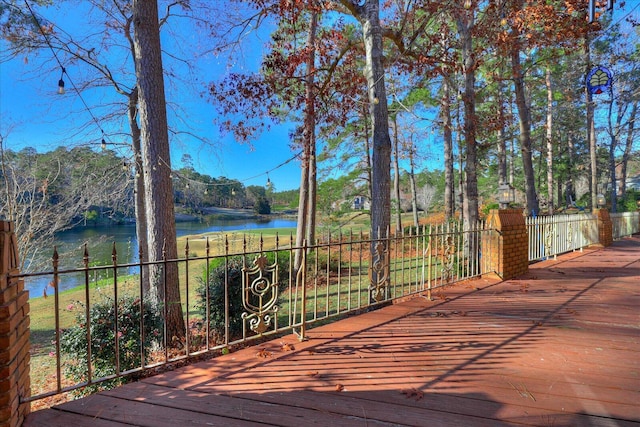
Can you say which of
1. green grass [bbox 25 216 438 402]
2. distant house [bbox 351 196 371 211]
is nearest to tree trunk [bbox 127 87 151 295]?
green grass [bbox 25 216 438 402]

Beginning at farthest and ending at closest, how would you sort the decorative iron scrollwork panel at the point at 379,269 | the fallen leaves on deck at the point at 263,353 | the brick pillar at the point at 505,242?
the brick pillar at the point at 505,242, the decorative iron scrollwork panel at the point at 379,269, the fallen leaves on deck at the point at 263,353

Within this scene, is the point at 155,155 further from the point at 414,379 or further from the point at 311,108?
the point at 414,379

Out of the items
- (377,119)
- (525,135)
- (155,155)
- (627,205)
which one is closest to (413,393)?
(377,119)

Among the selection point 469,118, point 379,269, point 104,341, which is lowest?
point 104,341

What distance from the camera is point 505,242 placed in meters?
6.20

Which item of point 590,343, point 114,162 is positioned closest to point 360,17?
point 590,343

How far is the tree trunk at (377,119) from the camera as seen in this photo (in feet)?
17.4

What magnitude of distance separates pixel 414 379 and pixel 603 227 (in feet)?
43.8

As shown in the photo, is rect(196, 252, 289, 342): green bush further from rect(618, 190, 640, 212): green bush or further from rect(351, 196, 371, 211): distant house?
rect(618, 190, 640, 212): green bush

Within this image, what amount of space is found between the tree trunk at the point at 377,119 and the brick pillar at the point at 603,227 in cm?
1101

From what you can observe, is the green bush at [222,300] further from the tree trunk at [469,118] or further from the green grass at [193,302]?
the tree trunk at [469,118]

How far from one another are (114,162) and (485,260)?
27.1 feet

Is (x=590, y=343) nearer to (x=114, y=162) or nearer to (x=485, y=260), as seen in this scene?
(x=485, y=260)

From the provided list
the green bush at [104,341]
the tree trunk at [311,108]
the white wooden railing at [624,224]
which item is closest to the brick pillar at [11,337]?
the green bush at [104,341]
